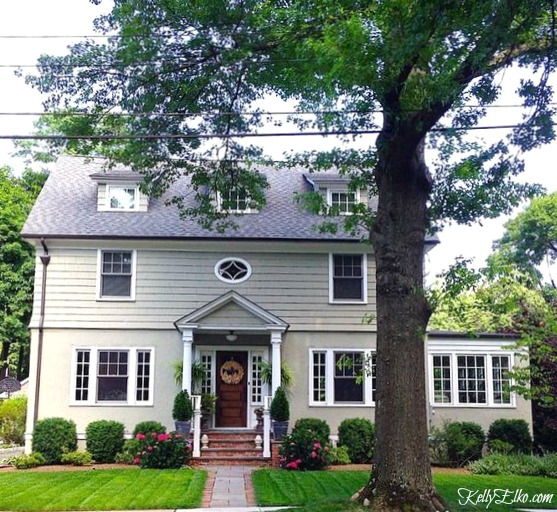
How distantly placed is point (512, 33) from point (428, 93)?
1.22 meters

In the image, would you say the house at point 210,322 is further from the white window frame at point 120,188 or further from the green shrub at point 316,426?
the green shrub at point 316,426

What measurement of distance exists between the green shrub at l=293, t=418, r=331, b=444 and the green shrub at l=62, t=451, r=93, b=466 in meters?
4.88

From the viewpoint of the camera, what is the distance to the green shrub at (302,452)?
14.8m

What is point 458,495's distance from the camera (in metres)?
11.2

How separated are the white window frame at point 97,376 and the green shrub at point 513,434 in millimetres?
8742

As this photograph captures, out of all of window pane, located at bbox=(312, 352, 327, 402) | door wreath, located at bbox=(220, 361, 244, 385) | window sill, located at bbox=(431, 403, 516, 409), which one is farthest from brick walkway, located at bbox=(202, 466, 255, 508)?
window sill, located at bbox=(431, 403, 516, 409)

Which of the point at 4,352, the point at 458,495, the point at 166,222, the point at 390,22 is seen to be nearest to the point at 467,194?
the point at 390,22

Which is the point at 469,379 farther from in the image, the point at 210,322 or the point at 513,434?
the point at 210,322

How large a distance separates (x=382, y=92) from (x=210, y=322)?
30.4ft

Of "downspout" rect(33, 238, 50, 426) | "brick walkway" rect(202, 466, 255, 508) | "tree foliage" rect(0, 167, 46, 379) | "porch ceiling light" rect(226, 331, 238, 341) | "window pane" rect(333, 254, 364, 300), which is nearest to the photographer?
"brick walkway" rect(202, 466, 255, 508)

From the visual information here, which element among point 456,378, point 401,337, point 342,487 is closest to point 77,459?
point 342,487

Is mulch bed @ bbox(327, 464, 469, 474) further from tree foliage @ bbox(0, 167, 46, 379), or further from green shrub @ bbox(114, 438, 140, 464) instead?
tree foliage @ bbox(0, 167, 46, 379)

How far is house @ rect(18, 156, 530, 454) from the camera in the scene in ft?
55.5

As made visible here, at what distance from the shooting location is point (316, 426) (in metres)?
16.2
